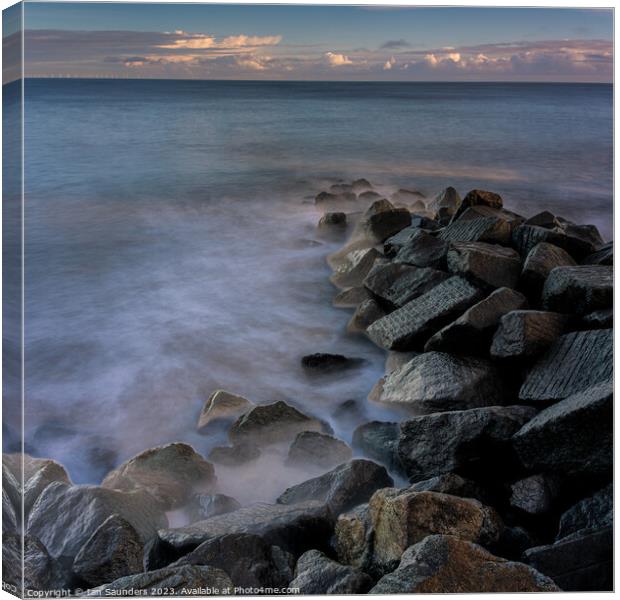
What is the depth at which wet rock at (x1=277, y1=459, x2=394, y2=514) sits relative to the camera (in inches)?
161

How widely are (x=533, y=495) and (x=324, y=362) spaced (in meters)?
1.16

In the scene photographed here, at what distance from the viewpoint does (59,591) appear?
3973 millimetres

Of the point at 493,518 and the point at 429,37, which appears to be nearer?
the point at 493,518

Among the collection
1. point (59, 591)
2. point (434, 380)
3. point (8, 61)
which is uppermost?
point (8, 61)

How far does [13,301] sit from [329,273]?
1562mm

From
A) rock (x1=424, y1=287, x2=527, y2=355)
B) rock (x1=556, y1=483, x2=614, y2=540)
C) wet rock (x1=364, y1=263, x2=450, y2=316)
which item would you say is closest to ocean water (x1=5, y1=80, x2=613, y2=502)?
wet rock (x1=364, y1=263, x2=450, y2=316)

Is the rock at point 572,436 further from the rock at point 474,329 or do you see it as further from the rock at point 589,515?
the rock at point 474,329

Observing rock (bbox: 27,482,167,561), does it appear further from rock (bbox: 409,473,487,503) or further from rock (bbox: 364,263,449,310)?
rock (bbox: 364,263,449,310)

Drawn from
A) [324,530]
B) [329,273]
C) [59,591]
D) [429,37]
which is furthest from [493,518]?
[429,37]

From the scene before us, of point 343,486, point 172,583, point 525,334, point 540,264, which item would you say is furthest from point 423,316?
point 172,583

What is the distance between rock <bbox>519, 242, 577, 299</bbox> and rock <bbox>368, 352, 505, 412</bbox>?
52 centimetres

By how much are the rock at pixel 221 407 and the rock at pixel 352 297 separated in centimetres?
72

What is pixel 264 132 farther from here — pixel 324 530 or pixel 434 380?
pixel 324 530

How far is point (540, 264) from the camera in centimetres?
464
